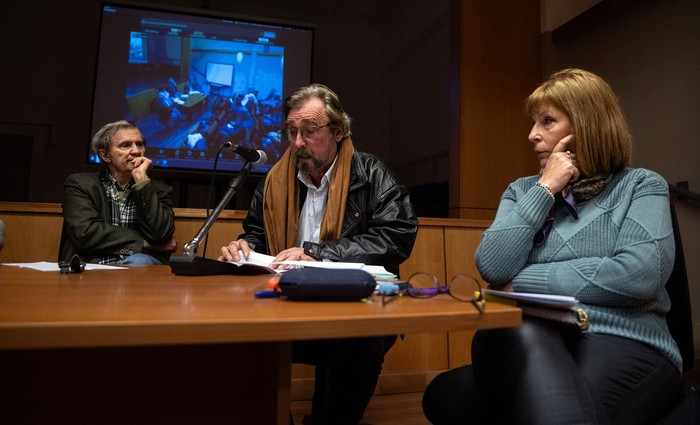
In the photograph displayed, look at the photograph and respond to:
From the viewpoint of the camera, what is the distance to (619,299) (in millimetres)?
889

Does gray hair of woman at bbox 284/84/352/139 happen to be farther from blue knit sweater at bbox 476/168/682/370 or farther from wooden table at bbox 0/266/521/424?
wooden table at bbox 0/266/521/424

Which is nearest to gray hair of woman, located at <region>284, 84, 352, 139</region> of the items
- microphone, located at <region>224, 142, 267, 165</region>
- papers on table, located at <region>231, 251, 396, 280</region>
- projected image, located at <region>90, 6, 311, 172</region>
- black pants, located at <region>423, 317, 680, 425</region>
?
microphone, located at <region>224, 142, 267, 165</region>

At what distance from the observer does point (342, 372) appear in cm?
124

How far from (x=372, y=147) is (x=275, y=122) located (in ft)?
6.18

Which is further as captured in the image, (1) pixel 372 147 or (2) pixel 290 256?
(1) pixel 372 147

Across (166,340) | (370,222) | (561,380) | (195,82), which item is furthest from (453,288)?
(195,82)

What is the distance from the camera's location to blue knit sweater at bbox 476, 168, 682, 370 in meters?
0.89

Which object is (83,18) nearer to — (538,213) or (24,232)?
(24,232)

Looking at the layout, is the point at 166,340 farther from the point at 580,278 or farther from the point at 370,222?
the point at 370,222

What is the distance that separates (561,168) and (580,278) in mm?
299

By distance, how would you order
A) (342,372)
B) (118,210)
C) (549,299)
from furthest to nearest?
(118,210) → (342,372) → (549,299)

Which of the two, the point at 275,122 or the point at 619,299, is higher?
the point at 275,122

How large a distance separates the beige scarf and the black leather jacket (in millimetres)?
38

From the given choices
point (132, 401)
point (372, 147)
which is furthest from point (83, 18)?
point (132, 401)
